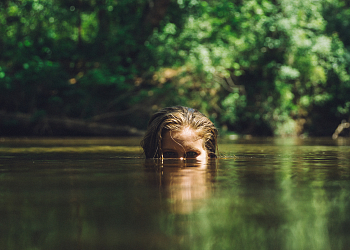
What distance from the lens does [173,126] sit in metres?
3.75

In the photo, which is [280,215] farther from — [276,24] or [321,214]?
[276,24]

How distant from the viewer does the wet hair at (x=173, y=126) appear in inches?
148

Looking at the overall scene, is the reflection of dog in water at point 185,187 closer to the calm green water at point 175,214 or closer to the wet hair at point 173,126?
the calm green water at point 175,214

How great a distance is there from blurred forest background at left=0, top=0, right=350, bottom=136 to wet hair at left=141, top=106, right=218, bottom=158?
33.5 feet

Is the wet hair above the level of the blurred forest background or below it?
below

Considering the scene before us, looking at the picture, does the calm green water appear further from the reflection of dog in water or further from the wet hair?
the wet hair

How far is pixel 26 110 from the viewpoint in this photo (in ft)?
49.2

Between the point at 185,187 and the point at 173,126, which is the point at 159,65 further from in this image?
the point at 185,187

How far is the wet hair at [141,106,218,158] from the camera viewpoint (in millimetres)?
3770

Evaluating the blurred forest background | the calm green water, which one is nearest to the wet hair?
the calm green water

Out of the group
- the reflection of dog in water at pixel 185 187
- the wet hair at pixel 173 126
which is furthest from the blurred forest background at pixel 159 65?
the reflection of dog in water at pixel 185 187

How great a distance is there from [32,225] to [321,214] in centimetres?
90

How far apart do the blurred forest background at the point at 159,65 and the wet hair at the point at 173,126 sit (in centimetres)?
1022

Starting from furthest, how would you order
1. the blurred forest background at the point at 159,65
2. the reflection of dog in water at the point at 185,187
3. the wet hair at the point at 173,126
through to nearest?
the blurred forest background at the point at 159,65
the wet hair at the point at 173,126
the reflection of dog in water at the point at 185,187
